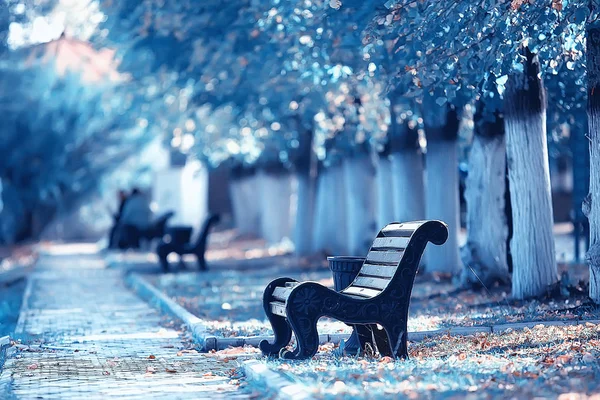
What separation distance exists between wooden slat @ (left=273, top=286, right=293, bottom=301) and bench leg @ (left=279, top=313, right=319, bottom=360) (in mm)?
213

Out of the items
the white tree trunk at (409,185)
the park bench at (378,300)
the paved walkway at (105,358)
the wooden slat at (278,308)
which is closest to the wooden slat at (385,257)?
the park bench at (378,300)

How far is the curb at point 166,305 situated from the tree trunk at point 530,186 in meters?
4.03

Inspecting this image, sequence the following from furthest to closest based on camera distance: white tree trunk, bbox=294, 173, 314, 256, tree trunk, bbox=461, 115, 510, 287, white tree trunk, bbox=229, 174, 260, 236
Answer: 1. white tree trunk, bbox=229, 174, 260, 236
2. white tree trunk, bbox=294, 173, 314, 256
3. tree trunk, bbox=461, 115, 510, 287

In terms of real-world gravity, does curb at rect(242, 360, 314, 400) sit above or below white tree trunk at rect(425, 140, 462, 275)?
below

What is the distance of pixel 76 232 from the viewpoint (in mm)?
52562

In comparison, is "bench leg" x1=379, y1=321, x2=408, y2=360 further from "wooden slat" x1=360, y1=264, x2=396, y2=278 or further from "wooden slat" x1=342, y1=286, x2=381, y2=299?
"wooden slat" x1=360, y1=264, x2=396, y2=278

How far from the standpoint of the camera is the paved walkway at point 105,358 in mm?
8375

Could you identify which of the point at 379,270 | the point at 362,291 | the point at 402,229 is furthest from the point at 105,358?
the point at 402,229

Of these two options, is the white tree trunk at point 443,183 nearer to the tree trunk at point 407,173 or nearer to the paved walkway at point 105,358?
the tree trunk at point 407,173

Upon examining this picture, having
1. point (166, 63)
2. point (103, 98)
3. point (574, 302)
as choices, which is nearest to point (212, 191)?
point (103, 98)

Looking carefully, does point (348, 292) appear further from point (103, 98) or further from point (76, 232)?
point (76, 232)

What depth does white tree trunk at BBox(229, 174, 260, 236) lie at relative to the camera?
42438mm

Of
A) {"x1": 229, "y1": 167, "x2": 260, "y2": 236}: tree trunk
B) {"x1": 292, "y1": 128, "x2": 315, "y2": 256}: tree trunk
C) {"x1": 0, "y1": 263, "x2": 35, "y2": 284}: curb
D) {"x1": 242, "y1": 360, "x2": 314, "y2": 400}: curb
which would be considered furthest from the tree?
{"x1": 229, "y1": 167, "x2": 260, "y2": 236}: tree trunk

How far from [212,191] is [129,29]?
38.1m
